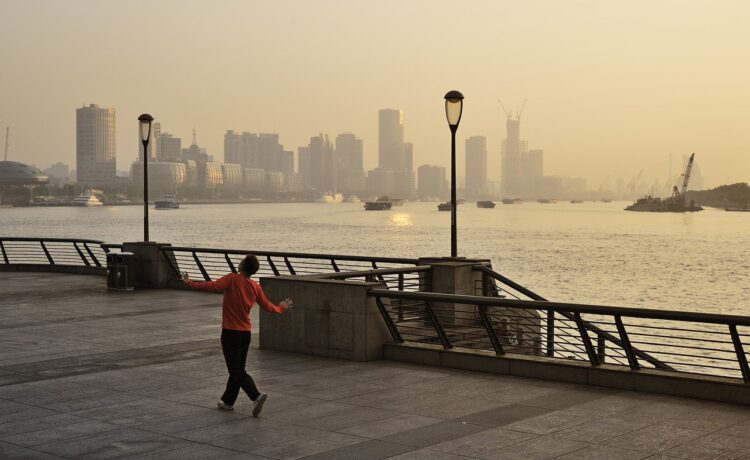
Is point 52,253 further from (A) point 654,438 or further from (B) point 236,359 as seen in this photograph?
(A) point 654,438

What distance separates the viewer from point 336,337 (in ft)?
46.6

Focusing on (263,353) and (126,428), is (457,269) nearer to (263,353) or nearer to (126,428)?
(263,353)

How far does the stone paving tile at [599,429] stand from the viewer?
9.35 meters

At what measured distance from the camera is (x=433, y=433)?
9.61 m

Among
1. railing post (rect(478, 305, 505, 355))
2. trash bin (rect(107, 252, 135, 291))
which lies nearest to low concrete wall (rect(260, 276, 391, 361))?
railing post (rect(478, 305, 505, 355))

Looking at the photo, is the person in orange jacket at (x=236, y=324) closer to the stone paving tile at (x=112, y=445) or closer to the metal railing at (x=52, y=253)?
the stone paving tile at (x=112, y=445)

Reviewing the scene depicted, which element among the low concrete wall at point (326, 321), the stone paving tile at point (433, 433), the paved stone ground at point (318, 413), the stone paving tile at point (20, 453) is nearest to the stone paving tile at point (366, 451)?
the paved stone ground at point (318, 413)

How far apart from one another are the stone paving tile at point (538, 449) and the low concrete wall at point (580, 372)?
2.82 m

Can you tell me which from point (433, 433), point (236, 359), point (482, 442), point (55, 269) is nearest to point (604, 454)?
point (482, 442)

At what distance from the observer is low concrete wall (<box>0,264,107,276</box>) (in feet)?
102

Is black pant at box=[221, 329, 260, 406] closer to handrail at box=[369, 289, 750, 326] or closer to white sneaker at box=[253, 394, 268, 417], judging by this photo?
white sneaker at box=[253, 394, 268, 417]

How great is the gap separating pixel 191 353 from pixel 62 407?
13.0 feet

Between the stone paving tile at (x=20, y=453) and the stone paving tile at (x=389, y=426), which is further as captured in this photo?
the stone paving tile at (x=389, y=426)

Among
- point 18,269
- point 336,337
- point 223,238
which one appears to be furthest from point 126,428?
point 223,238
